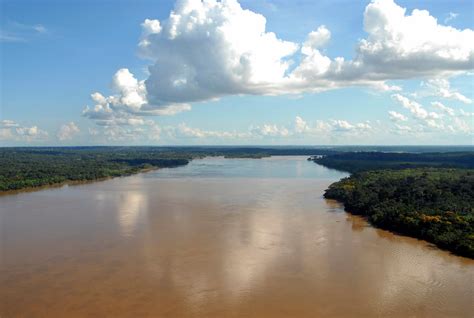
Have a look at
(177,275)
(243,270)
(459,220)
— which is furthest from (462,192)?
(177,275)

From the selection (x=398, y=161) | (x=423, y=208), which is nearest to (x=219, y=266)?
(x=423, y=208)

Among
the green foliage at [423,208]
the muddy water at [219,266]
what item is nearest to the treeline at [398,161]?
the green foliage at [423,208]

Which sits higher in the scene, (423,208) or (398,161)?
(398,161)

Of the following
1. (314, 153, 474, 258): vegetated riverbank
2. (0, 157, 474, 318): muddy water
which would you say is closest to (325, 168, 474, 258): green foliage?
(314, 153, 474, 258): vegetated riverbank

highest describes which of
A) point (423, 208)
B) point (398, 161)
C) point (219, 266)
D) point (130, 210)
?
point (398, 161)

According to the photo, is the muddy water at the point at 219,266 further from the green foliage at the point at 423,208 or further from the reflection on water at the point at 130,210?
the green foliage at the point at 423,208

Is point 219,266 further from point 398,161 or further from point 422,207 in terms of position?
point 398,161

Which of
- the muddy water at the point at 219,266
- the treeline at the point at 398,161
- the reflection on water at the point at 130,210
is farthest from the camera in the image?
the treeline at the point at 398,161
